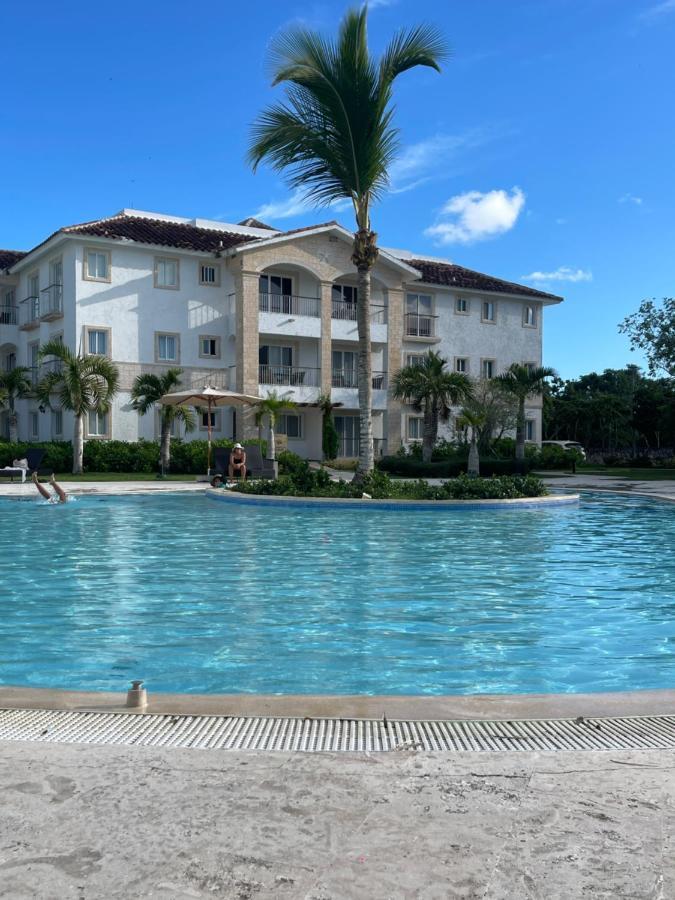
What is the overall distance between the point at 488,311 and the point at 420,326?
15.4 ft

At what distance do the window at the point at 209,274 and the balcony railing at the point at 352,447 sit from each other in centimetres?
903

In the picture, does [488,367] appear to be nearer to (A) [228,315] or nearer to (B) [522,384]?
(B) [522,384]

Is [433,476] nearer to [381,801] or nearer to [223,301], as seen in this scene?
[223,301]

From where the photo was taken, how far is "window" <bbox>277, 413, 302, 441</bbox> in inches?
1438

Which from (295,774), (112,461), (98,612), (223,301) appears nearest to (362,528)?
(98,612)

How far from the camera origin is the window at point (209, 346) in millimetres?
35156

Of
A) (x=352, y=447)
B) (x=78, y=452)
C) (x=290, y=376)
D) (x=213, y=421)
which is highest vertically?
(x=290, y=376)

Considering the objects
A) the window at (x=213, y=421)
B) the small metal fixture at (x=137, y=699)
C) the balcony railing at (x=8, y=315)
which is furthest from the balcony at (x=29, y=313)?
the small metal fixture at (x=137, y=699)

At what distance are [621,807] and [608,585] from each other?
21.0 feet

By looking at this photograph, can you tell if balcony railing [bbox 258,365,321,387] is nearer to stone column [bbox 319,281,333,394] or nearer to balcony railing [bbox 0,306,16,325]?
stone column [bbox 319,281,333,394]

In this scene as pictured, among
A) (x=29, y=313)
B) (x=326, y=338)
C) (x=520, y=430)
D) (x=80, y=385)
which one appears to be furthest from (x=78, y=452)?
(x=520, y=430)

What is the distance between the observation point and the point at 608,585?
29.3 ft

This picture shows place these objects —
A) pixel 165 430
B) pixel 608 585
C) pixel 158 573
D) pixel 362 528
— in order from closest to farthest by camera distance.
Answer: pixel 608 585
pixel 158 573
pixel 362 528
pixel 165 430

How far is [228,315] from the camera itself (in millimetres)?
35656
